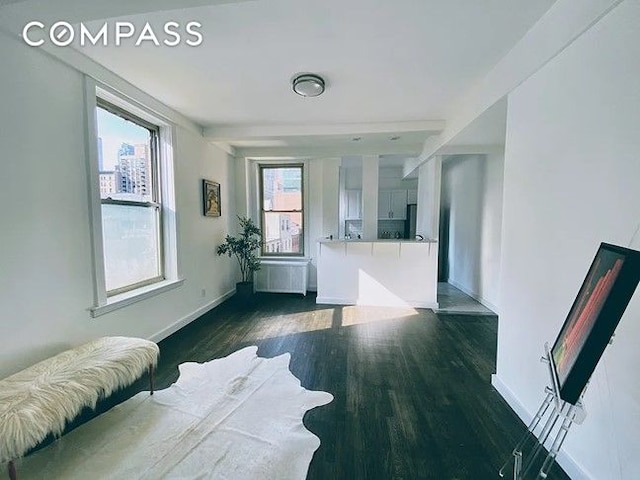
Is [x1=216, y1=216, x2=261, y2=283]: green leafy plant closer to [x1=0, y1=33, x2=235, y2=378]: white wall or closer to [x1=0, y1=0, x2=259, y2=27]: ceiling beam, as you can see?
[x1=0, y1=33, x2=235, y2=378]: white wall

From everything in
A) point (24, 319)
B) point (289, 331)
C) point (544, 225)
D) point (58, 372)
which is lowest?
point (289, 331)

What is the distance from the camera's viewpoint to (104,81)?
2.46m

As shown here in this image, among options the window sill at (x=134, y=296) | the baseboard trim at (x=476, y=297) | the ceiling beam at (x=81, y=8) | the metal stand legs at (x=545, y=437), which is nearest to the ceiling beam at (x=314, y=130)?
the window sill at (x=134, y=296)

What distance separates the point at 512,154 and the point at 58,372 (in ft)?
11.0

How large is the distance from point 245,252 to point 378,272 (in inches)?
88.2

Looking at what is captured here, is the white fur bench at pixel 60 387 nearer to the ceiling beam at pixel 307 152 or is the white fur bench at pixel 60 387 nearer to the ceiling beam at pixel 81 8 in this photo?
the ceiling beam at pixel 81 8

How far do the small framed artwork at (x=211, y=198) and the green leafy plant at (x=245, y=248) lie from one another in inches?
19.6

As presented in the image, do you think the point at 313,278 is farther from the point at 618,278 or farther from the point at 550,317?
the point at 618,278

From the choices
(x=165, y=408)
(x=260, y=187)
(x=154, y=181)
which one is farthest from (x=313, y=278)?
(x=165, y=408)

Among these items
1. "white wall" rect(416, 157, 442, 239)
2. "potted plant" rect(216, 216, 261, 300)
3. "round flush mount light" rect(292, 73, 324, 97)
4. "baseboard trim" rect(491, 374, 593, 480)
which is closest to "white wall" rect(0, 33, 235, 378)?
"round flush mount light" rect(292, 73, 324, 97)

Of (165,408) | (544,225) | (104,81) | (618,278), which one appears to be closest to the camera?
(618,278)

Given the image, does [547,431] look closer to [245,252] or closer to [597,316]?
[597,316]

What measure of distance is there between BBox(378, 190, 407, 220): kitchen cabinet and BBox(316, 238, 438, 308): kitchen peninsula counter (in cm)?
275

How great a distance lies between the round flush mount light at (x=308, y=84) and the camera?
2533 millimetres
